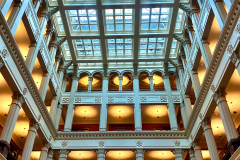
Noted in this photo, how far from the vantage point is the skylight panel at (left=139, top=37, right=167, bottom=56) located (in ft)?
81.9

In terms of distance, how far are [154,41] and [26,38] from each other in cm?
1272

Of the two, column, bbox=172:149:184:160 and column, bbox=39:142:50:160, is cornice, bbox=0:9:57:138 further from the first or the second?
column, bbox=172:149:184:160

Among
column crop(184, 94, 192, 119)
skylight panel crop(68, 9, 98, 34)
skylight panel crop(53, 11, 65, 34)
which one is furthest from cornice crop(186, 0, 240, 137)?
skylight panel crop(53, 11, 65, 34)

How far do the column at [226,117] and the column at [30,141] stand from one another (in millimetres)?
11696

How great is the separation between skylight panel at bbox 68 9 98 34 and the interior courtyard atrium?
0.09 metres

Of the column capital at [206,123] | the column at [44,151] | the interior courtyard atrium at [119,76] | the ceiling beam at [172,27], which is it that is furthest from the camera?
the ceiling beam at [172,27]

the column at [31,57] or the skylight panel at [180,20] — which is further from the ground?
the skylight panel at [180,20]

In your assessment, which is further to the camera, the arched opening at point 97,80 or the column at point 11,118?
the arched opening at point 97,80

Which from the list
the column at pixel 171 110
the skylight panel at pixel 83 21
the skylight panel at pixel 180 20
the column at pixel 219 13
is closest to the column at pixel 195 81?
the column at pixel 171 110

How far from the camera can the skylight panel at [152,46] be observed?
81.9 ft

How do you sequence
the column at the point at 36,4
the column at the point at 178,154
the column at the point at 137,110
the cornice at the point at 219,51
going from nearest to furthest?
the cornice at the point at 219,51 → the column at the point at 36,4 → the column at the point at 178,154 → the column at the point at 137,110

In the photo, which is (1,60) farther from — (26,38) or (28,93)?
(26,38)

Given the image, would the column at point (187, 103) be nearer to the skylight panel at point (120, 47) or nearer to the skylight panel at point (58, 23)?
the skylight panel at point (120, 47)

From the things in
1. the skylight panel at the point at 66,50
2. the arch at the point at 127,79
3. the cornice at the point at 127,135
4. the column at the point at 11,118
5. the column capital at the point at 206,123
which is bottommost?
the column at the point at 11,118
